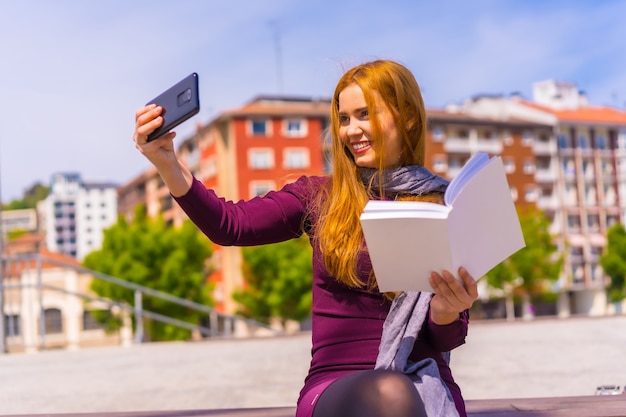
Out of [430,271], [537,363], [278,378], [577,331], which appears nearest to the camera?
[430,271]

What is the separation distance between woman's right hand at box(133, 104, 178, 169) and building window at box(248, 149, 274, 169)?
5182 cm

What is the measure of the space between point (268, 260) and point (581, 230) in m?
28.7

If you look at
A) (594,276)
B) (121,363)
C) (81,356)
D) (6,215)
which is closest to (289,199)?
(121,363)

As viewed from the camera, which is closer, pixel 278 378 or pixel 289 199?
pixel 289 199

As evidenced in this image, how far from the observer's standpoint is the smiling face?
2254 mm

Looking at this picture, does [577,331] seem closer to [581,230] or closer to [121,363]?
[121,363]

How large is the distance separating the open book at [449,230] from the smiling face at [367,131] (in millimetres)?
424

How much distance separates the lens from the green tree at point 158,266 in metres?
40.6

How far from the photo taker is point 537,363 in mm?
6988

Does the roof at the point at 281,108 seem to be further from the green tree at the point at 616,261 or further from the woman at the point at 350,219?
the woman at the point at 350,219

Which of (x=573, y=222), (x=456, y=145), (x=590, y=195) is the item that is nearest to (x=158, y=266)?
(x=456, y=145)

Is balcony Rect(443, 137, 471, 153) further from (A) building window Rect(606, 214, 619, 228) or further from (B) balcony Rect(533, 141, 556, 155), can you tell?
(A) building window Rect(606, 214, 619, 228)

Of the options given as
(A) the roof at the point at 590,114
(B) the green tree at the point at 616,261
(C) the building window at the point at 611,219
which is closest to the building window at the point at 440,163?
(A) the roof at the point at 590,114

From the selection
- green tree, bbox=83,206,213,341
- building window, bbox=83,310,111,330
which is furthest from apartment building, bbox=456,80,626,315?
building window, bbox=83,310,111,330
